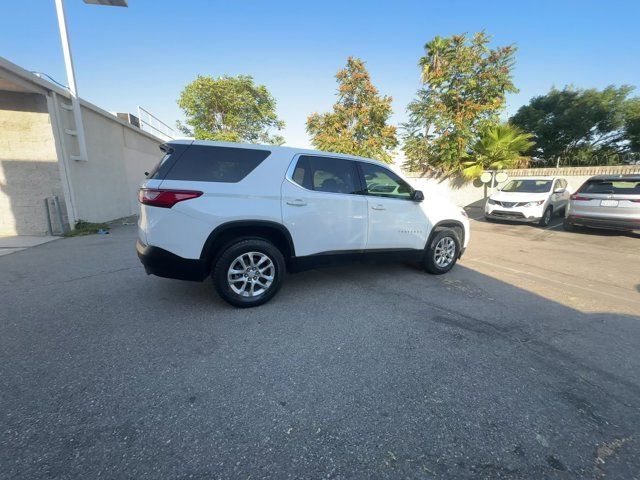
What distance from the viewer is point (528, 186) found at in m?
10.9

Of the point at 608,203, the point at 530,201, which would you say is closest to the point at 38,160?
the point at 530,201

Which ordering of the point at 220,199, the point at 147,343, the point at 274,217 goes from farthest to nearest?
1. the point at 274,217
2. the point at 220,199
3. the point at 147,343

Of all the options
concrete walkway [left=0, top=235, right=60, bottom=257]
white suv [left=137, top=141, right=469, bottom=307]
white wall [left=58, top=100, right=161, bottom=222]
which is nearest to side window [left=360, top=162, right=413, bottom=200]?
white suv [left=137, top=141, right=469, bottom=307]

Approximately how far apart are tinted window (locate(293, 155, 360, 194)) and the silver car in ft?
25.5

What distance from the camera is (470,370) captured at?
2365mm

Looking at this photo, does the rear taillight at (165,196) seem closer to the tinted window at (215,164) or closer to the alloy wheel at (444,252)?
the tinted window at (215,164)

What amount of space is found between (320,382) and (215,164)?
2.40 meters

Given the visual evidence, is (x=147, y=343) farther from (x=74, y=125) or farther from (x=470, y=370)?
(x=74, y=125)

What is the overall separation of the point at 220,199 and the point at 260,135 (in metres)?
24.3

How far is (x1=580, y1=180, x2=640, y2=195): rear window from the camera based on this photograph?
23.7 feet

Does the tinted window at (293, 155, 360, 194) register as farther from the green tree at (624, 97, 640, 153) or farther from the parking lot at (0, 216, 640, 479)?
the green tree at (624, 97, 640, 153)

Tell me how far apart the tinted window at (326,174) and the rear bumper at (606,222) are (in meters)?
7.85

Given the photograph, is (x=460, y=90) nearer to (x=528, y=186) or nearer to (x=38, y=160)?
(x=528, y=186)

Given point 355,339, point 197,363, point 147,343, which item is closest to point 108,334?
point 147,343
